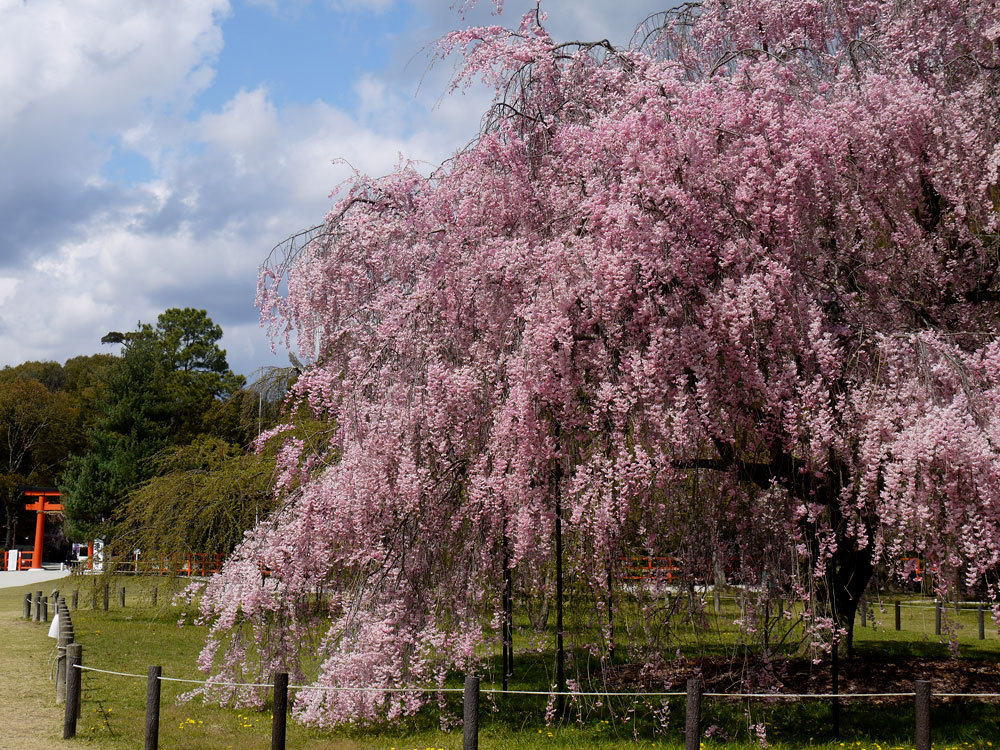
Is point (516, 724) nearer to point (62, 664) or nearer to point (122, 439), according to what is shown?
point (62, 664)

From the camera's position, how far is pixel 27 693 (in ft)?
39.7

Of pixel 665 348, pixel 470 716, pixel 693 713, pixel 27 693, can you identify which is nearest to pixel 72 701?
pixel 27 693

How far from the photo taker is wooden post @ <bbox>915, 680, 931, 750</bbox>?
21.9ft

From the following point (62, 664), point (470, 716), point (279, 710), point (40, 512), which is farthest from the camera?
point (40, 512)

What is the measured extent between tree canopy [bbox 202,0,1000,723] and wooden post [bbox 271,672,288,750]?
1.24 meters

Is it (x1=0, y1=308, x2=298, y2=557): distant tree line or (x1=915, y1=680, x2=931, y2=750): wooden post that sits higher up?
(x1=0, y1=308, x2=298, y2=557): distant tree line

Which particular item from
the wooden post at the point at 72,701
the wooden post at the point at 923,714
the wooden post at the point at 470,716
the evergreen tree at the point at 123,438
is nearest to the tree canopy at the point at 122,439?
the evergreen tree at the point at 123,438

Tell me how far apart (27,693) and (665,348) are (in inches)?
393

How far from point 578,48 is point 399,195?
286cm

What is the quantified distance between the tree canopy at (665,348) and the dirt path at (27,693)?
213 cm

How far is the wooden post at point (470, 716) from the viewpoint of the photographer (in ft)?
22.5

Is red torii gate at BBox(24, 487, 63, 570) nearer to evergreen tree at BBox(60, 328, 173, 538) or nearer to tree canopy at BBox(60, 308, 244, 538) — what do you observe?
tree canopy at BBox(60, 308, 244, 538)

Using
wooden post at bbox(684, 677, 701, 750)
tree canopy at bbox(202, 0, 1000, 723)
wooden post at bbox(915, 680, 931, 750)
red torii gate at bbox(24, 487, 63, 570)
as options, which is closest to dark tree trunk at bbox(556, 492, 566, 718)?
tree canopy at bbox(202, 0, 1000, 723)

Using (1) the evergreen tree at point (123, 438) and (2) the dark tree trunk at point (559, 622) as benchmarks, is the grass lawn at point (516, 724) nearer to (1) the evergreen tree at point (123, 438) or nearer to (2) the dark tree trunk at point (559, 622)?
(2) the dark tree trunk at point (559, 622)
